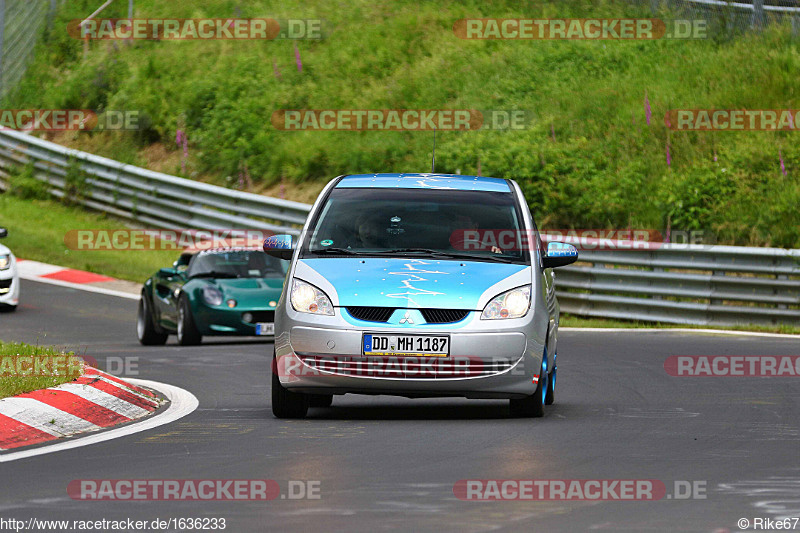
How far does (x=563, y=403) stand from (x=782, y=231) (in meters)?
12.0

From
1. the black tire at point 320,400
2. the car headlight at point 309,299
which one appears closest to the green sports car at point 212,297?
the black tire at point 320,400

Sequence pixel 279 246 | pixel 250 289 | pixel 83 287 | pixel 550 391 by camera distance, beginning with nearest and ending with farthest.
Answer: pixel 279 246, pixel 550 391, pixel 250 289, pixel 83 287

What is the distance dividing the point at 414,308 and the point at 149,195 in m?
20.0

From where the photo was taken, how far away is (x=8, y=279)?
21406 mm

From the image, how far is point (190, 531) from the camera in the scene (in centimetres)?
647

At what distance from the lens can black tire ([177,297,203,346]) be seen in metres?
18.2

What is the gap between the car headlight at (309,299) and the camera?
10.4 metres

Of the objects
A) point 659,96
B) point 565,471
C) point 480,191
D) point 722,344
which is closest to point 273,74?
point 659,96

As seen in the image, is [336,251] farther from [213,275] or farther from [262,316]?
[213,275]

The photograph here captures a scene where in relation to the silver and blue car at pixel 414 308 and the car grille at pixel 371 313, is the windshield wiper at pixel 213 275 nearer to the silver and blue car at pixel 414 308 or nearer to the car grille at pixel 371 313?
the silver and blue car at pixel 414 308

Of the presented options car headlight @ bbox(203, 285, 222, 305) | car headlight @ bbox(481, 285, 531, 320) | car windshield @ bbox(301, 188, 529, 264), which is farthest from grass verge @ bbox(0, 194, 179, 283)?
car headlight @ bbox(481, 285, 531, 320)

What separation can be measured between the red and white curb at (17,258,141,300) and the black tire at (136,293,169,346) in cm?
512

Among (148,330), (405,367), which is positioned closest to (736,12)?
(148,330)

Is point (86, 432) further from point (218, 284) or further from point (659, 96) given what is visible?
point (659, 96)
